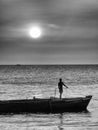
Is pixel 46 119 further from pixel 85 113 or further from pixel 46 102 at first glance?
pixel 85 113

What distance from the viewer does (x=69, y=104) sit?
28547mm

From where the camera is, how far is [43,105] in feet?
92.9

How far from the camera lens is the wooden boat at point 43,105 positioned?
27.9 m

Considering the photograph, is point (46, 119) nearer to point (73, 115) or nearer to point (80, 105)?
point (73, 115)

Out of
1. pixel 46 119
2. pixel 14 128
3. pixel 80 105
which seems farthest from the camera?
pixel 80 105

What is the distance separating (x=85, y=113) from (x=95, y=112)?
1.33m

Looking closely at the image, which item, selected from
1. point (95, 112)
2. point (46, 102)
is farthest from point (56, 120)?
point (95, 112)

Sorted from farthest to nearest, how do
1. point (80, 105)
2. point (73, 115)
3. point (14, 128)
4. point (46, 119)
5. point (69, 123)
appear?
point (80, 105) < point (73, 115) < point (46, 119) < point (69, 123) < point (14, 128)

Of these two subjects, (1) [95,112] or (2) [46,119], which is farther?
(1) [95,112]

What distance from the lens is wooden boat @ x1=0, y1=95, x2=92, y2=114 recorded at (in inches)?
1099

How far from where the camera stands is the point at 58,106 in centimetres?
2845

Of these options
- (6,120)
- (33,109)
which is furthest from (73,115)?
(6,120)

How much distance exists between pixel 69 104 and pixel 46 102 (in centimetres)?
212

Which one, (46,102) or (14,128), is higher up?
(46,102)
